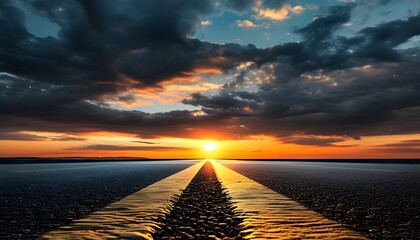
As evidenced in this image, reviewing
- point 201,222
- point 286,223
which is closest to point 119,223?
point 201,222

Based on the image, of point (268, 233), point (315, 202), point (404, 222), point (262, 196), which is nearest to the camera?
point (268, 233)

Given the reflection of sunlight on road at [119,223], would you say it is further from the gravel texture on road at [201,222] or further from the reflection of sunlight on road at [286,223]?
the reflection of sunlight on road at [286,223]

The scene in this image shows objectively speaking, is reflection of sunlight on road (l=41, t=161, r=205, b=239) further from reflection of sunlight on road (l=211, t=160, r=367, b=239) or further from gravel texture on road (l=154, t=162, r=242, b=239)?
reflection of sunlight on road (l=211, t=160, r=367, b=239)

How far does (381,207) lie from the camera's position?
10.2m

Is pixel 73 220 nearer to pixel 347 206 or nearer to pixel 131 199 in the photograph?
pixel 131 199

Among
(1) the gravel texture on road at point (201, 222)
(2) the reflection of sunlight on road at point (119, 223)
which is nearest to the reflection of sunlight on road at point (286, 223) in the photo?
(1) the gravel texture on road at point (201, 222)

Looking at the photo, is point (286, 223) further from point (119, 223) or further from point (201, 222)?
point (119, 223)

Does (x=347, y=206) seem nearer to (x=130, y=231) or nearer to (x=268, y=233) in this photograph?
(x=268, y=233)

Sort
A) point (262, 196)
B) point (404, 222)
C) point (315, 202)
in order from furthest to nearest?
point (262, 196) < point (315, 202) < point (404, 222)

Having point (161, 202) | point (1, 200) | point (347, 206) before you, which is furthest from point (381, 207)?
point (1, 200)

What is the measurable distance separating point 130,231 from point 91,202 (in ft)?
16.5

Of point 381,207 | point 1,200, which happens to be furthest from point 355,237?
point 1,200

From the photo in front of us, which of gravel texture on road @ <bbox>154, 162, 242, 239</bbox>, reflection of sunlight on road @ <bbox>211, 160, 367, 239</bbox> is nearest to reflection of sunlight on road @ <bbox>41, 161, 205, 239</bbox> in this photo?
gravel texture on road @ <bbox>154, 162, 242, 239</bbox>

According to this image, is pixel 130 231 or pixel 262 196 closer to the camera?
pixel 130 231
